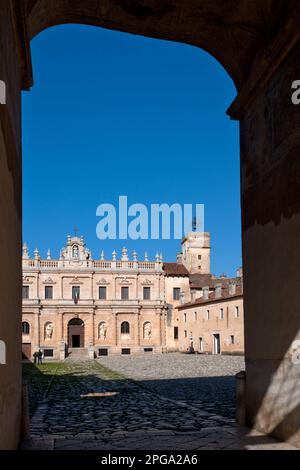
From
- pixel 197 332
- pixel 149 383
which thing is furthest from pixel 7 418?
pixel 197 332

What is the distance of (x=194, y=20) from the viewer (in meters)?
8.31

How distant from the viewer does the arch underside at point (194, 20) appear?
7.72 m

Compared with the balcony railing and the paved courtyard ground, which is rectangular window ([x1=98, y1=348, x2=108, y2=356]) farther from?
the paved courtyard ground

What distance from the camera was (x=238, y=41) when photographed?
27.8ft

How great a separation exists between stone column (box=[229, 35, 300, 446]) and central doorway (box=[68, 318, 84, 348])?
51958 mm

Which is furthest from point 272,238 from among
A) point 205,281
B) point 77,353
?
point 205,281

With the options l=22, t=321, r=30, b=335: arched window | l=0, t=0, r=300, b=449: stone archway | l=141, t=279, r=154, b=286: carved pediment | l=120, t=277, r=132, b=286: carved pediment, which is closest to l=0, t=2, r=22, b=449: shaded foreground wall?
l=0, t=0, r=300, b=449: stone archway

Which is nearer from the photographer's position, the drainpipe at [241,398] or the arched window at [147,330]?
the drainpipe at [241,398]

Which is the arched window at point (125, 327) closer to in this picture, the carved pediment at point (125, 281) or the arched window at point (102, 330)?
the arched window at point (102, 330)

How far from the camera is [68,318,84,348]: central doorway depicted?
2313 inches

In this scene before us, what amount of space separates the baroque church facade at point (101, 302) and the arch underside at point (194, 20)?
165ft

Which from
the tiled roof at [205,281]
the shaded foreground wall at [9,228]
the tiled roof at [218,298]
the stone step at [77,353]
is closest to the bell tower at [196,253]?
the tiled roof at [205,281]
